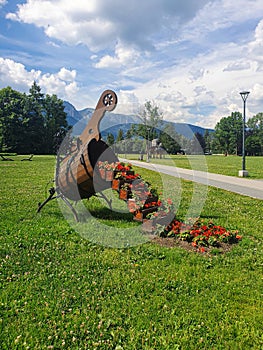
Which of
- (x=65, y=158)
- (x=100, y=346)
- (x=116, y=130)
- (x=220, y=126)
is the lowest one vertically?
(x=100, y=346)

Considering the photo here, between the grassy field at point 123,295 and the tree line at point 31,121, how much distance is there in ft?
188

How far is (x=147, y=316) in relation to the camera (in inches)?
146

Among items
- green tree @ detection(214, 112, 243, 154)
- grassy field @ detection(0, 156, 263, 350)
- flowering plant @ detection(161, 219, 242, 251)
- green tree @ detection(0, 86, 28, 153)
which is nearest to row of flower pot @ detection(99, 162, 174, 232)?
flowering plant @ detection(161, 219, 242, 251)

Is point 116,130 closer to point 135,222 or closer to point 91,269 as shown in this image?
point 135,222

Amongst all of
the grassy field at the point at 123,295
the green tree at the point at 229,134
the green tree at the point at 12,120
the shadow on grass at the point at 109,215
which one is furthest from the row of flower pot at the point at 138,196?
the green tree at the point at 229,134

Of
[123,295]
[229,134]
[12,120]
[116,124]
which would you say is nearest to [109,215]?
[116,124]

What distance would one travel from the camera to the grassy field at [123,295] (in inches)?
131

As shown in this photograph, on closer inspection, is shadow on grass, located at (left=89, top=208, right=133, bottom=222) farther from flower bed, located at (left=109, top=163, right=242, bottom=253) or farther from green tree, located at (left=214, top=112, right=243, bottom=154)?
green tree, located at (left=214, top=112, right=243, bottom=154)

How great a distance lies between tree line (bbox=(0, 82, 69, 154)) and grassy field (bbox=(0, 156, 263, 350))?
188 feet

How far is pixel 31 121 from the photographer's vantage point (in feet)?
224

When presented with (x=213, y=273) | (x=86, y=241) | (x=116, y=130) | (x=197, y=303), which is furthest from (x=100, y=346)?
(x=116, y=130)

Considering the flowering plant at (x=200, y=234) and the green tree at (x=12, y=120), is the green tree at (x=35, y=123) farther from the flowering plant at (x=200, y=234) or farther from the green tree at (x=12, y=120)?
the flowering plant at (x=200, y=234)

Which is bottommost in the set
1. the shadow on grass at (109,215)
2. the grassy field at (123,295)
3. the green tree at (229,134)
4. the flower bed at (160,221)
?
the grassy field at (123,295)

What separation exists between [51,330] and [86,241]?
2956 mm
